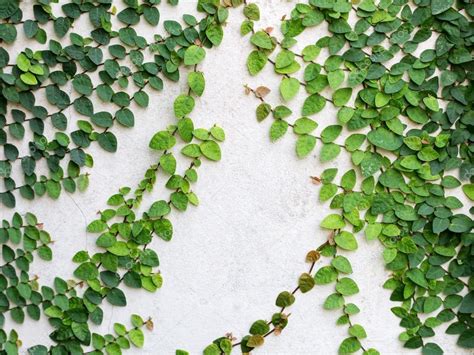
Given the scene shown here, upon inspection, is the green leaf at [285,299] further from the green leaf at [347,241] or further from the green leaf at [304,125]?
the green leaf at [304,125]

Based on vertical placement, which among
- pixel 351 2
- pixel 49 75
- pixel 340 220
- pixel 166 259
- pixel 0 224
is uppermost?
pixel 351 2

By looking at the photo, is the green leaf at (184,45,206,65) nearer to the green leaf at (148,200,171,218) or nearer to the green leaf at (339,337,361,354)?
the green leaf at (148,200,171,218)

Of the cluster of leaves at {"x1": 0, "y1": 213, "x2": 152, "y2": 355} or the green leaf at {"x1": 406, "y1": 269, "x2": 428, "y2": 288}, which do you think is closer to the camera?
the green leaf at {"x1": 406, "y1": 269, "x2": 428, "y2": 288}

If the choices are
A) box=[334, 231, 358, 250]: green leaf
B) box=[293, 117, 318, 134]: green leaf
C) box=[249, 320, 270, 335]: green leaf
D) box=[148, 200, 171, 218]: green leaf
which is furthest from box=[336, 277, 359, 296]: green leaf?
box=[148, 200, 171, 218]: green leaf

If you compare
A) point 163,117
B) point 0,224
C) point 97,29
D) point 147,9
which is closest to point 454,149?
point 163,117

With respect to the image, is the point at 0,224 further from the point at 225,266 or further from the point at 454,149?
the point at 454,149

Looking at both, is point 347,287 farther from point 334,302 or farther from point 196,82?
point 196,82

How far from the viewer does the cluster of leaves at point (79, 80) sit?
1907 millimetres

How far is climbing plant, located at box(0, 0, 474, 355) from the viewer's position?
1.87 metres

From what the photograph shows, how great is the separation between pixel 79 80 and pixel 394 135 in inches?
41.3

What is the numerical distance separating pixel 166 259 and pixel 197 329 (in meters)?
0.26

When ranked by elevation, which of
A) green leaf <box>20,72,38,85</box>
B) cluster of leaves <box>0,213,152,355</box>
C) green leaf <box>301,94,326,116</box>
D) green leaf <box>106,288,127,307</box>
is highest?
green leaf <box>301,94,326,116</box>

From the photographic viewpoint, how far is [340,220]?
192cm

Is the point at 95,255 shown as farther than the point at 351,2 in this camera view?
Yes
